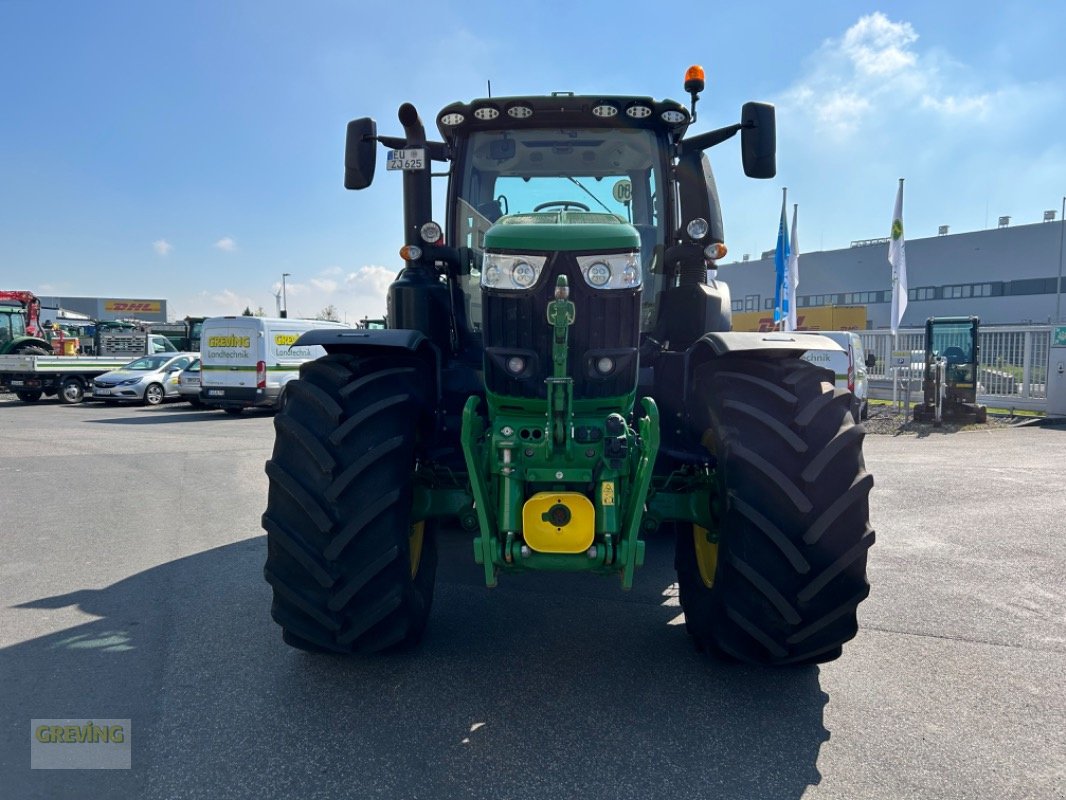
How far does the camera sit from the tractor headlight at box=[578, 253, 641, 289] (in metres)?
3.17

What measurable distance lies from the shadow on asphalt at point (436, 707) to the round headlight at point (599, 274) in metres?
1.78

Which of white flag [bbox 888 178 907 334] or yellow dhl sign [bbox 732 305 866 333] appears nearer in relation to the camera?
white flag [bbox 888 178 907 334]

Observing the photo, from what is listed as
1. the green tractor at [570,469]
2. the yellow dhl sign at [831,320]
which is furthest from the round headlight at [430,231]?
the yellow dhl sign at [831,320]

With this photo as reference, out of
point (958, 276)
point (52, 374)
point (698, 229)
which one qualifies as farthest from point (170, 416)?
point (958, 276)

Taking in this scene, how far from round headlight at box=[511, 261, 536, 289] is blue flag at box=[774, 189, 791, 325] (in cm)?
1509

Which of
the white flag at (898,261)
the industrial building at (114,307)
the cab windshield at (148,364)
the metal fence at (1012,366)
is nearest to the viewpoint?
the metal fence at (1012,366)

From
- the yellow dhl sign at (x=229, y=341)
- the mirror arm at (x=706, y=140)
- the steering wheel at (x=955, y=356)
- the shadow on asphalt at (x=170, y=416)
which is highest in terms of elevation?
the mirror arm at (x=706, y=140)

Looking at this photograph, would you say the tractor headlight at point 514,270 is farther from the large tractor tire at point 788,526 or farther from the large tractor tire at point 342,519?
the large tractor tire at point 788,526

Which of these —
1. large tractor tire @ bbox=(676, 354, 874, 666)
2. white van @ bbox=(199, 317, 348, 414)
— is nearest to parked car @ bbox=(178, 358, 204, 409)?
white van @ bbox=(199, 317, 348, 414)

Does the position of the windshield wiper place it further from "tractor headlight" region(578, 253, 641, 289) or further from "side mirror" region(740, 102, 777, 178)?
"tractor headlight" region(578, 253, 641, 289)

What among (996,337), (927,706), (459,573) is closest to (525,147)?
(459,573)

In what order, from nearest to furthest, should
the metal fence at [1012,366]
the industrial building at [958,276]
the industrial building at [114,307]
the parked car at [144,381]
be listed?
the metal fence at [1012,366] → the parked car at [144,381] → the industrial building at [958,276] → the industrial building at [114,307]

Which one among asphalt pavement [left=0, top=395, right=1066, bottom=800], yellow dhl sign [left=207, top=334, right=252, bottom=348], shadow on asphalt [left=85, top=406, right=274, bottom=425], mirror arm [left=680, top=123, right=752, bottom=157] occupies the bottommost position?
shadow on asphalt [left=85, top=406, right=274, bottom=425]

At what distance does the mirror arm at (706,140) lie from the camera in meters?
4.16
